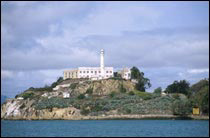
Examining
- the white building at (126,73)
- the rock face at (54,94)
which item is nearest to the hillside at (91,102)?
the rock face at (54,94)

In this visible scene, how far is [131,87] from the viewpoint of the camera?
134 metres

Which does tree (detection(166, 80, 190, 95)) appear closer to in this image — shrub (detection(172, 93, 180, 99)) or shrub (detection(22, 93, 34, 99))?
shrub (detection(172, 93, 180, 99))

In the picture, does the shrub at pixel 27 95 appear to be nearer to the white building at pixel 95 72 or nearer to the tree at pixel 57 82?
the tree at pixel 57 82

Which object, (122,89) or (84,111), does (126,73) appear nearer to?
(122,89)

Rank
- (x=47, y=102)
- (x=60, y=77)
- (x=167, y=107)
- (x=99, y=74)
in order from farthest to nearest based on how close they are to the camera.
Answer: (x=60, y=77) < (x=99, y=74) < (x=47, y=102) < (x=167, y=107)

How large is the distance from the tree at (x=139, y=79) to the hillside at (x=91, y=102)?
2.14m

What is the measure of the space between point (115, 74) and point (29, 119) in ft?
116

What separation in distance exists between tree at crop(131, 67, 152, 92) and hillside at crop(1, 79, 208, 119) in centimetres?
214

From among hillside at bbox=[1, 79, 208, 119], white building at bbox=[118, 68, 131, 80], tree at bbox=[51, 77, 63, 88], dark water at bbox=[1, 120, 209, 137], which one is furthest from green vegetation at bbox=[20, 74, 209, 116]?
dark water at bbox=[1, 120, 209, 137]

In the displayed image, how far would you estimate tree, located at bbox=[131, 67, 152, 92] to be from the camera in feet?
445

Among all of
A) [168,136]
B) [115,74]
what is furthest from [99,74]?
[168,136]

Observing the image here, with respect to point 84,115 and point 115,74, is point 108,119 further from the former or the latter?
point 115,74

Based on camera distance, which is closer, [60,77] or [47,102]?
[47,102]

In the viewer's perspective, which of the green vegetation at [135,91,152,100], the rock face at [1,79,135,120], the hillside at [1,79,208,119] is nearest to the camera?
the hillside at [1,79,208,119]
